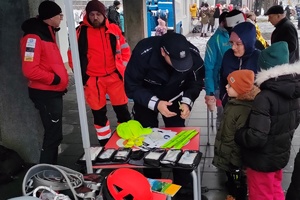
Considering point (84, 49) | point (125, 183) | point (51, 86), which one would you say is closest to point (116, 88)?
point (84, 49)

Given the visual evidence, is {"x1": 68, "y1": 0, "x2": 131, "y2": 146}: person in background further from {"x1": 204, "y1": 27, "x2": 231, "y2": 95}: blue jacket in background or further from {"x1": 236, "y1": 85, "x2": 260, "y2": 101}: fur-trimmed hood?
{"x1": 236, "y1": 85, "x2": 260, "y2": 101}: fur-trimmed hood

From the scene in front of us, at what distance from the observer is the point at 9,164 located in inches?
153

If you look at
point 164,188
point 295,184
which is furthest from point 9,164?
point 295,184

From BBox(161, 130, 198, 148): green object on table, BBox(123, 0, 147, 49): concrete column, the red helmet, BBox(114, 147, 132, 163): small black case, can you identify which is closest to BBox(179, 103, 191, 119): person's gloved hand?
BBox(161, 130, 198, 148): green object on table

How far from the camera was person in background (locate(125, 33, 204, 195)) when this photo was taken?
291 centimetres

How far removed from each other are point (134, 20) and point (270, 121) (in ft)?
21.3

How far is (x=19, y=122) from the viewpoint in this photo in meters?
→ 4.17

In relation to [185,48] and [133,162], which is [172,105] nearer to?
[185,48]

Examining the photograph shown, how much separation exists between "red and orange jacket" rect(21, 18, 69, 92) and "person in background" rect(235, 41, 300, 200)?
6.14 feet

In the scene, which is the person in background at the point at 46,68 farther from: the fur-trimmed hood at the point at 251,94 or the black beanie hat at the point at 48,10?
the fur-trimmed hood at the point at 251,94

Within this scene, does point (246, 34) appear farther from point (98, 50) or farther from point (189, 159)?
point (98, 50)

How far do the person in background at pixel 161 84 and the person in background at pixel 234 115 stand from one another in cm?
32

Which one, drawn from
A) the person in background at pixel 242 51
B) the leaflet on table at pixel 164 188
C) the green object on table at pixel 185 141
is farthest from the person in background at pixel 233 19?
the leaflet on table at pixel 164 188

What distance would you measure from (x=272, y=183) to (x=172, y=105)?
107cm
